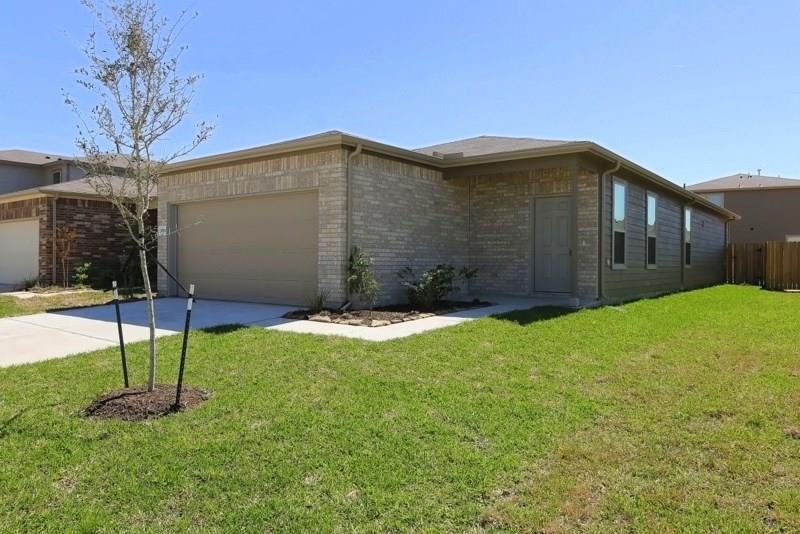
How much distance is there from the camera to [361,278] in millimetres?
9633

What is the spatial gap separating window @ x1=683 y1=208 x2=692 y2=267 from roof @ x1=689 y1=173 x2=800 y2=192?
14430 mm

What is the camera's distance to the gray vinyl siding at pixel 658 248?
11.6 meters

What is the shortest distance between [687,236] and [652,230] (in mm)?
4658

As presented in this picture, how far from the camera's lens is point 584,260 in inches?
436

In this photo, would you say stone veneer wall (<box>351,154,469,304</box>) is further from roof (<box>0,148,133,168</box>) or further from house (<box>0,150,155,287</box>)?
roof (<box>0,148,133,168</box>)

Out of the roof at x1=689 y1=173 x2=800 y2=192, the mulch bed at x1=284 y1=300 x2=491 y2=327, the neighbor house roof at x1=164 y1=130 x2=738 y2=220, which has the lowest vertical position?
the mulch bed at x1=284 y1=300 x2=491 y2=327

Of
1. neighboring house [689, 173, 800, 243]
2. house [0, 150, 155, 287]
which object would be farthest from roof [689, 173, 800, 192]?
house [0, 150, 155, 287]

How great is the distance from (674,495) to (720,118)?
496 inches

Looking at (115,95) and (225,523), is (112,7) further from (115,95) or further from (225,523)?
(225,523)

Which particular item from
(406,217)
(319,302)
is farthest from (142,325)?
(406,217)

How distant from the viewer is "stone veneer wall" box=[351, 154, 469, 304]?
10.2 metres

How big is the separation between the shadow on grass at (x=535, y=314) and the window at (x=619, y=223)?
99.0 inches

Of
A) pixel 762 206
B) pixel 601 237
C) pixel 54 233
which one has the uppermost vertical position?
pixel 762 206

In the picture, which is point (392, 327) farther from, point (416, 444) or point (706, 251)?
point (706, 251)
